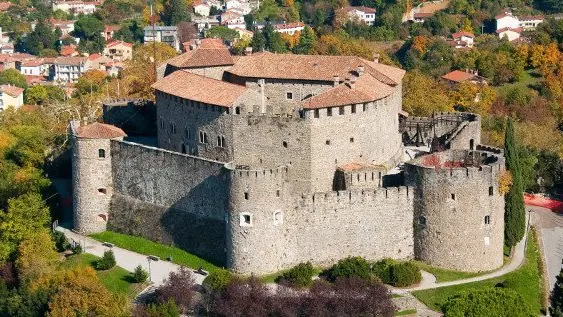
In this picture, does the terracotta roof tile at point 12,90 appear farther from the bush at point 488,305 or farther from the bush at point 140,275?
the bush at point 488,305

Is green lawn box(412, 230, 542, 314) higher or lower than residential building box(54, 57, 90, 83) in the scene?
higher

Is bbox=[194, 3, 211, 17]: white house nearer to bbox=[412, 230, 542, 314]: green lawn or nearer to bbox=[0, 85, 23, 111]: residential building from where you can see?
bbox=[0, 85, 23, 111]: residential building

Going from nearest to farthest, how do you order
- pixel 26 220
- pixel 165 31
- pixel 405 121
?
pixel 26 220, pixel 405 121, pixel 165 31

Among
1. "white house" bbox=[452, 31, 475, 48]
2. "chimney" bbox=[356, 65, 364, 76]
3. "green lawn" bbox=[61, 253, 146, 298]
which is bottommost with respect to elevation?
"green lawn" bbox=[61, 253, 146, 298]

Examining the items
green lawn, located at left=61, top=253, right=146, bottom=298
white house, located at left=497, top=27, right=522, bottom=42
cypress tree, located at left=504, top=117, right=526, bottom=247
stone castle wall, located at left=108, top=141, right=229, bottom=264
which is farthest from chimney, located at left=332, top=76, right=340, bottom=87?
white house, located at left=497, top=27, right=522, bottom=42

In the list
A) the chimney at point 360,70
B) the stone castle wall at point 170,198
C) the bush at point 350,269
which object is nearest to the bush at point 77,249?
the stone castle wall at point 170,198

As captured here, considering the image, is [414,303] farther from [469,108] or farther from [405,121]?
[469,108]

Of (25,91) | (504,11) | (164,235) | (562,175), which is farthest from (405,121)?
(504,11)
